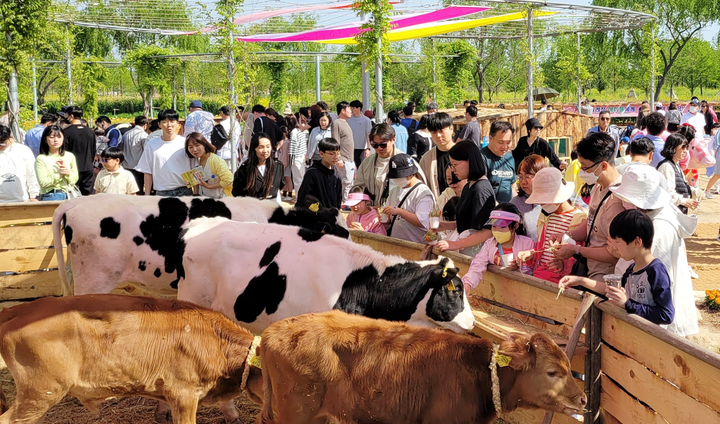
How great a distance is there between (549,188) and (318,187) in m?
2.49

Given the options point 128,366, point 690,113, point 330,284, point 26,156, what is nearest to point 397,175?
point 330,284

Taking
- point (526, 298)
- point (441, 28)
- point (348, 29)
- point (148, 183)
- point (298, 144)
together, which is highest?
point (348, 29)

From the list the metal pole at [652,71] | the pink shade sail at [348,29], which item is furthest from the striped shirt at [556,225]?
the metal pole at [652,71]

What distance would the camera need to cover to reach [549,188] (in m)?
4.70

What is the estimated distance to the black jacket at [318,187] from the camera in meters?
6.53

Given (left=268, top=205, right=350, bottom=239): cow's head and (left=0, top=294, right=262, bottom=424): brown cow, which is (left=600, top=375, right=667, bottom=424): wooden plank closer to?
(left=0, top=294, right=262, bottom=424): brown cow

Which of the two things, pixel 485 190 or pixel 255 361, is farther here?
pixel 485 190

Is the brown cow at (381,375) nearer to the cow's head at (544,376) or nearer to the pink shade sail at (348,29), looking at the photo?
the cow's head at (544,376)

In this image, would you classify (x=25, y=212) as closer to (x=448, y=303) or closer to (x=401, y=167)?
(x=401, y=167)

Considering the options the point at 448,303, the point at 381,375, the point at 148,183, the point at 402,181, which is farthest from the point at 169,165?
the point at 381,375

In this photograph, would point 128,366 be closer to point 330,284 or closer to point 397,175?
point 330,284

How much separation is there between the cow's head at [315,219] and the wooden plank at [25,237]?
2770 millimetres

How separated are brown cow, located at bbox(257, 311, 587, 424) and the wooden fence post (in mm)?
561

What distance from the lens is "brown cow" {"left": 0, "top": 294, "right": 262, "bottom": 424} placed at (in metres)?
4.08
